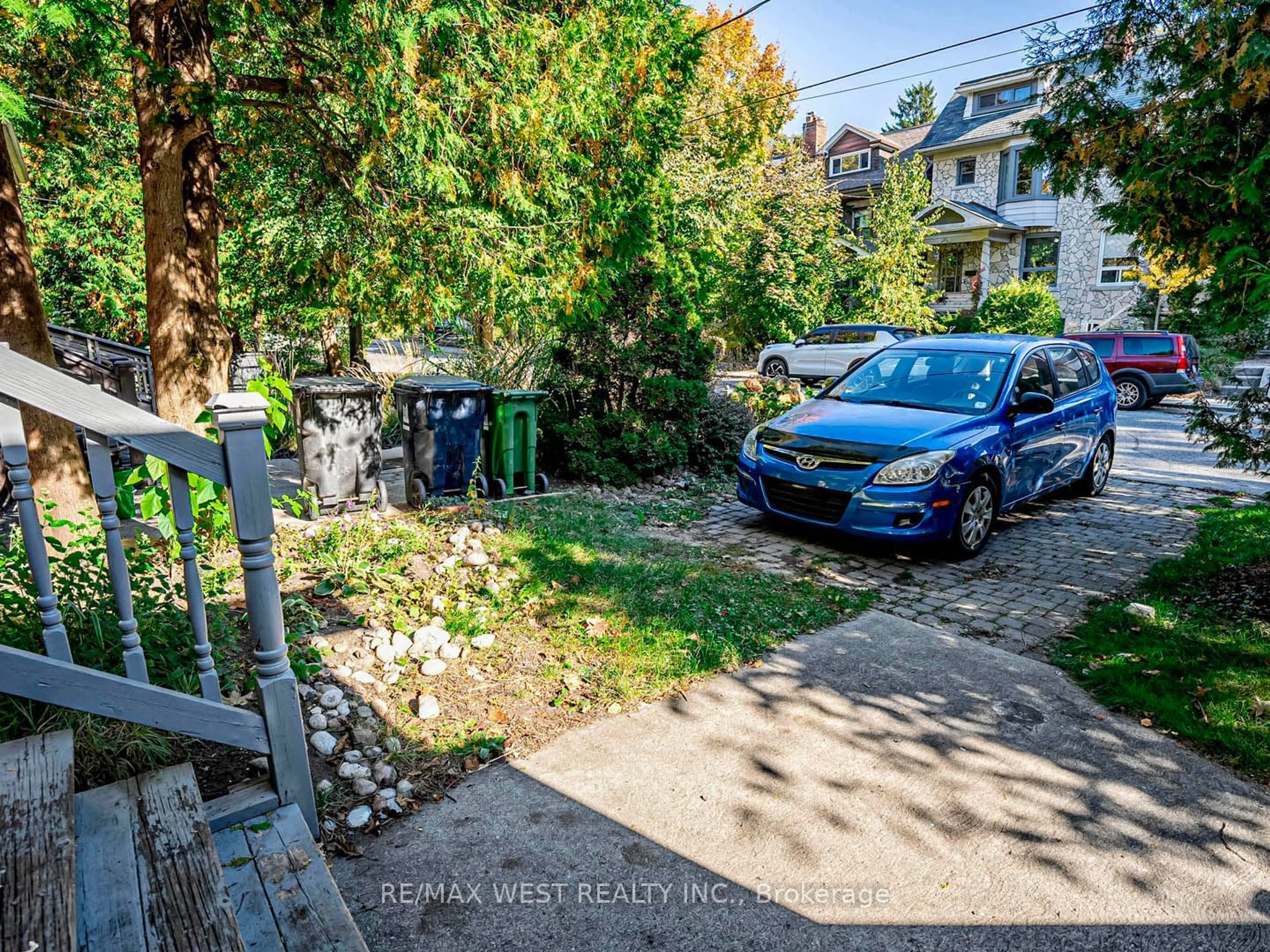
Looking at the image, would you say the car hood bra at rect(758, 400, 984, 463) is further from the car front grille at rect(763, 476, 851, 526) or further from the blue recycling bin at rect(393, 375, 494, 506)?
the blue recycling bin at rect(393, 375, 494, 506)

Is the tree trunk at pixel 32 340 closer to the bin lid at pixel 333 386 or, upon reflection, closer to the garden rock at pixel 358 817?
the bin lid at pixel 333 386

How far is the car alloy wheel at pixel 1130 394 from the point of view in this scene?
17875 millimetres

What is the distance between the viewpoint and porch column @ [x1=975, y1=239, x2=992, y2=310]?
2830cm

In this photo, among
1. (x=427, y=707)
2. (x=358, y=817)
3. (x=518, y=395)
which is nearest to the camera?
(x=358, y=817)

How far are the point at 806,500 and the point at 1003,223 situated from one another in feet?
83.9

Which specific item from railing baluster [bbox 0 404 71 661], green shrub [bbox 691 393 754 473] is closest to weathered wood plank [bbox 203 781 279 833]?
railing baluster [bbox 0 404 71 661]

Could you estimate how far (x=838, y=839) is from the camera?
2949 millimetres

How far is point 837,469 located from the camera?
21.1 feet

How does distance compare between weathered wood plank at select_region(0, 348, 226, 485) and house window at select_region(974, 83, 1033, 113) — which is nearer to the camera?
weathered wood plank at select_region(0, 348, 226, 485)

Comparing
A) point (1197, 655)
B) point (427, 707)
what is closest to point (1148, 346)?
point (1197, 655)

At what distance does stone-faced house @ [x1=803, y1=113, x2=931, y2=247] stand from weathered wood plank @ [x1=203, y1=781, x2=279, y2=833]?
3285 cm

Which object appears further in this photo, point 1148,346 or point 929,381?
point 1148,346

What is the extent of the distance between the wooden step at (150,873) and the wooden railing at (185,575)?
0.25 m

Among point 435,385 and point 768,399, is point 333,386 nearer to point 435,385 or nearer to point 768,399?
point 435,385
